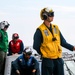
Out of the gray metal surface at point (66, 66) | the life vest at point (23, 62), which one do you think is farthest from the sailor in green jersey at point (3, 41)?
the life vest at point (23, 62)

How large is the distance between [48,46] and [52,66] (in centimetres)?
37

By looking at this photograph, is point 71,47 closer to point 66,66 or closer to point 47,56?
point 47,56

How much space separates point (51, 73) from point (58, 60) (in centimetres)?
27

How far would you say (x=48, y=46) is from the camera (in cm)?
707

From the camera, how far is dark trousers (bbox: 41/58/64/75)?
23.3 feet

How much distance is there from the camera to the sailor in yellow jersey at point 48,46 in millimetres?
7094

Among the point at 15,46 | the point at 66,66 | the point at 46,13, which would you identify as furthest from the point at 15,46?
the point at 46,13

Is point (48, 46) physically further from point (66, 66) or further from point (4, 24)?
point (4, 24)

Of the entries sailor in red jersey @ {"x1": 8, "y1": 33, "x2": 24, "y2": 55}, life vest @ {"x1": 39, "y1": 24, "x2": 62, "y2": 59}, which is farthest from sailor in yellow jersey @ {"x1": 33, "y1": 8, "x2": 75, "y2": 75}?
sailor in red jersey @ {"x1": 8, "y1": 33, "x2": 24, "y2": 55}

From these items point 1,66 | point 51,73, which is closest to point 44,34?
point 51,73

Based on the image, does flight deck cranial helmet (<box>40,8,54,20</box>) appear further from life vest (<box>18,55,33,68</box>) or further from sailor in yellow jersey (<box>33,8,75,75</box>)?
life vest (<box>18,55,33,68</box>)

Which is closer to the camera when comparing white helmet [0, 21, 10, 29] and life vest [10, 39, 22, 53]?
white helmet [0, 21, 10, 29]

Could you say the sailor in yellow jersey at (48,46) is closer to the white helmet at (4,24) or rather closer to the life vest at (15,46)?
the white helmet at (4,24)

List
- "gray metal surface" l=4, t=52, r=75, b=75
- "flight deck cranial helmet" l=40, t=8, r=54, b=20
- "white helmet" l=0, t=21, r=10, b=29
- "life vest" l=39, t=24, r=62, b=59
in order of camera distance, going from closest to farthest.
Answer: "life vest" l=39, t=24, r=62, b=59
"flight deck cranial helmet" l=40, t=8, r=54, b=20
"gray metal surface" l=4, t=52, r=75, b=75
"white helmet" l=0, t=21, r=10, b=29
